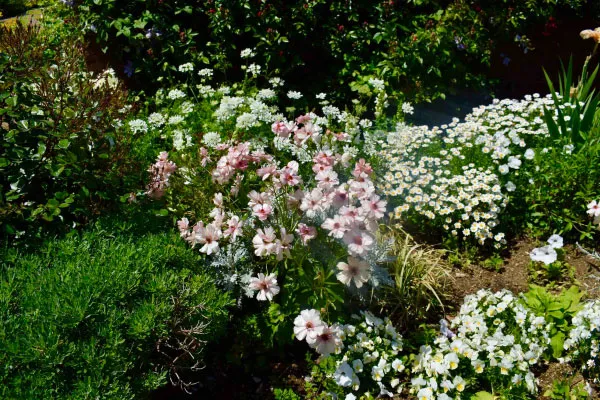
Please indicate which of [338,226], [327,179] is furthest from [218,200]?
[338,226]

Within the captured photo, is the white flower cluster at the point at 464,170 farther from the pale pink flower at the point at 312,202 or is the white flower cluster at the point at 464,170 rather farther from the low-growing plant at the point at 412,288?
the pale pink flower at the point at 312,202

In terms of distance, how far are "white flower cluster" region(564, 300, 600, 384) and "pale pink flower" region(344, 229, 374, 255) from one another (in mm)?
1153

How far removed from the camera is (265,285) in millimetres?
2748

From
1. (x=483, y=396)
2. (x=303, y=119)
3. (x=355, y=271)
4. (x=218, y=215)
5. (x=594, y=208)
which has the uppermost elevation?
(x=303, y=119)

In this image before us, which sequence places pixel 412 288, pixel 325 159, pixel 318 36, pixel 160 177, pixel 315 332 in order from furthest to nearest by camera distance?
1. pixel 318 36
2. pixel 412 288
3. pixel 160 177
4. pixel 325 159
5. pixel 315 332

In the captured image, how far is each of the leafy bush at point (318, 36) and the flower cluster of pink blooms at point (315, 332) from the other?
9.91 feet

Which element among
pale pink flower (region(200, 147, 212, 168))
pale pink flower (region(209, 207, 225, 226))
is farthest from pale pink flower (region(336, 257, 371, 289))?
pale pink flower (region(200, 147, 212, 168))

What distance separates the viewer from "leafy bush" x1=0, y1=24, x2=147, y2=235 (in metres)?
2.71

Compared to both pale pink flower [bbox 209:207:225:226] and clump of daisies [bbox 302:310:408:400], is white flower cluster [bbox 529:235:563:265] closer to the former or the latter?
clump of daisies [bbox 302:310:408:400]

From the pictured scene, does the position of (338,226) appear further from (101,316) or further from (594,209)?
(594,209)

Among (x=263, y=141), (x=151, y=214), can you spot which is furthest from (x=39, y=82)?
(x=263, y=141)

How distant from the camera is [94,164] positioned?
2.89 metres

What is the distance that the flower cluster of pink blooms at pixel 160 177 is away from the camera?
3088 millimetres

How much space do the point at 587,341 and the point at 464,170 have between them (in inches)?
60.0
